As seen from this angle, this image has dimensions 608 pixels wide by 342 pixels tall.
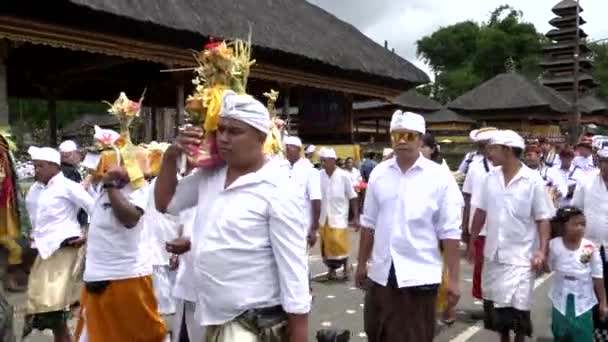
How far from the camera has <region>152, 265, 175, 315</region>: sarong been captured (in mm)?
6856

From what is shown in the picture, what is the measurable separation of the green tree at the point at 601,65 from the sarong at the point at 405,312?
7166 centimetres

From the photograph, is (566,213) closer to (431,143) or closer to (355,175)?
(431,143)

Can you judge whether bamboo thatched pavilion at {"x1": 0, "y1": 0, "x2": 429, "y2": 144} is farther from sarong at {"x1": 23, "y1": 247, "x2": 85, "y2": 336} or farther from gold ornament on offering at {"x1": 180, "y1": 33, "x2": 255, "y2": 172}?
gold ornament on offering at {"x1": 180, "y1": 33, "x2": 255, "y2": 172}

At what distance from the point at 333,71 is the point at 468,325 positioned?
10491mm

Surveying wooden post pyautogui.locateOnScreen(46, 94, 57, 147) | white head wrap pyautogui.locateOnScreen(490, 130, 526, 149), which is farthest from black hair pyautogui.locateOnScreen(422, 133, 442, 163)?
wooden post pyautogui.locateOnScreen(46, 94, 57, 147)

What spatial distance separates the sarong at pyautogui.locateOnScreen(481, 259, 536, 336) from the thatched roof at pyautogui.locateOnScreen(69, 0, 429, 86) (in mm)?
7036

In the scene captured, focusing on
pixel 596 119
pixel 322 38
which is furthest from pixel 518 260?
pixel 596 119

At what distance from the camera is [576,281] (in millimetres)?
6191

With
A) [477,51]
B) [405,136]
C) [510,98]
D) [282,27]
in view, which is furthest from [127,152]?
[477,51]

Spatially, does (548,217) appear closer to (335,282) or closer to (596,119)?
(335,282)

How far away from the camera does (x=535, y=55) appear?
76.2m

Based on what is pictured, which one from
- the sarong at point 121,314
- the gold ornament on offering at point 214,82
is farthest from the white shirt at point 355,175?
the gold ornament on offering at point 214,82

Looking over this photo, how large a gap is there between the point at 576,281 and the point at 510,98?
3454 centimetres

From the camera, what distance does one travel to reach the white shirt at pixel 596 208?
6.39 m
